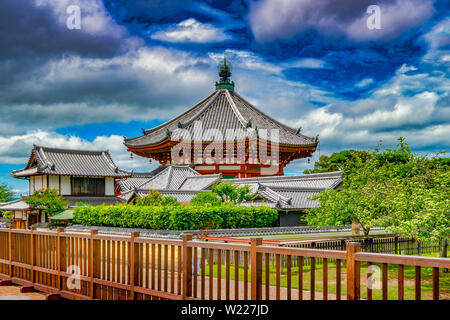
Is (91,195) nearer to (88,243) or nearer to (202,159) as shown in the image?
(202,159)

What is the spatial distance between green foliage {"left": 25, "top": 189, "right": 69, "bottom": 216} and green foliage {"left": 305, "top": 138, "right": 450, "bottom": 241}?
75.7 feet

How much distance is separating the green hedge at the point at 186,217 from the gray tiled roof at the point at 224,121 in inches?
669

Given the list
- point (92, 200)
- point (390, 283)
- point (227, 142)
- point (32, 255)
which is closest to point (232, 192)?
point (227, 142)

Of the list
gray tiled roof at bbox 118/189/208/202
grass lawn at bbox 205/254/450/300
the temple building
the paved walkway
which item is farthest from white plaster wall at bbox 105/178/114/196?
the paved walkway

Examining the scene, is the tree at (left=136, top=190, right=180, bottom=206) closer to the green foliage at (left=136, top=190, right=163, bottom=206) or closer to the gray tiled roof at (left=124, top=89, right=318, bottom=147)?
the green foliage at (left=136, top=190, right=163, bottom=206)

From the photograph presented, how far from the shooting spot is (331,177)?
34375 mm

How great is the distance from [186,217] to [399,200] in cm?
1261

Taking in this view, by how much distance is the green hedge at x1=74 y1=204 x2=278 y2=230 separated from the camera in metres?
23.8

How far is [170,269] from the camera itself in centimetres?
915

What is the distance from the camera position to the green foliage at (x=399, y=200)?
1127 cm

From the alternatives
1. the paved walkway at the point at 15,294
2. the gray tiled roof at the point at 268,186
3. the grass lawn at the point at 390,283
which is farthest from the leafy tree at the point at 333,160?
the paved walkway at the point at 15,294

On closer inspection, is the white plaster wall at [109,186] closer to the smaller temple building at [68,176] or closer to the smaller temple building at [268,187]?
the smaller temple building at [68,176]
